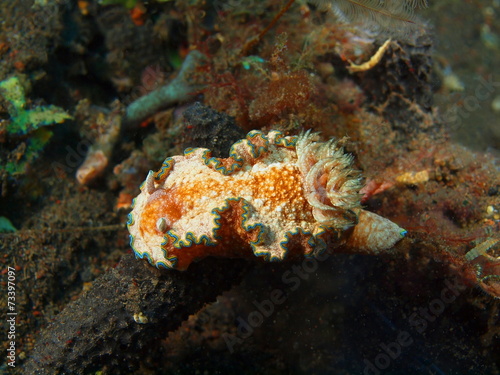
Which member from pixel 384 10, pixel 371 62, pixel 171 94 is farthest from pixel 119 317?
pixel 371 62

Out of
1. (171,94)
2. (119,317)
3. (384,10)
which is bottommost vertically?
(119,317)

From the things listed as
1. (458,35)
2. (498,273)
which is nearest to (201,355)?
(498,273)

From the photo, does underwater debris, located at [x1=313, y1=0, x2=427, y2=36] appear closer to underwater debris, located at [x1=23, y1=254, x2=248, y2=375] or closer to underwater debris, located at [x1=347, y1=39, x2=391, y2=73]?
underwater debris, located at [x1=347, y1=39, x2=391, y2=73]

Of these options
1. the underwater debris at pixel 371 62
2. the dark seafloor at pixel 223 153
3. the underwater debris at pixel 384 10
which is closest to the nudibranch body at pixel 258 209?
the dark seafloor at pixel 223 153

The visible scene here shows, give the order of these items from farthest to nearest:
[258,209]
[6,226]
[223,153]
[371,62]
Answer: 1. [371,62]
2. [6,226]
3. [223,153]
4. [258,209]

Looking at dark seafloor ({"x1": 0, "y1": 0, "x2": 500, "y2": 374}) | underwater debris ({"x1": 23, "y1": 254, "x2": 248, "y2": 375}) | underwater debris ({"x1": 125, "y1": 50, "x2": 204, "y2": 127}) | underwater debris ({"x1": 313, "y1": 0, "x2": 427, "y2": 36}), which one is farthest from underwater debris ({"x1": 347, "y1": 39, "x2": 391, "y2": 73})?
underwater debris ({"x1": 23, "y1": 254, "x2": 248, "y2": 375})

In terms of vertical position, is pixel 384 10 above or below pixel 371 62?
above

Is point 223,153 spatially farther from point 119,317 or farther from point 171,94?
point 119,317
